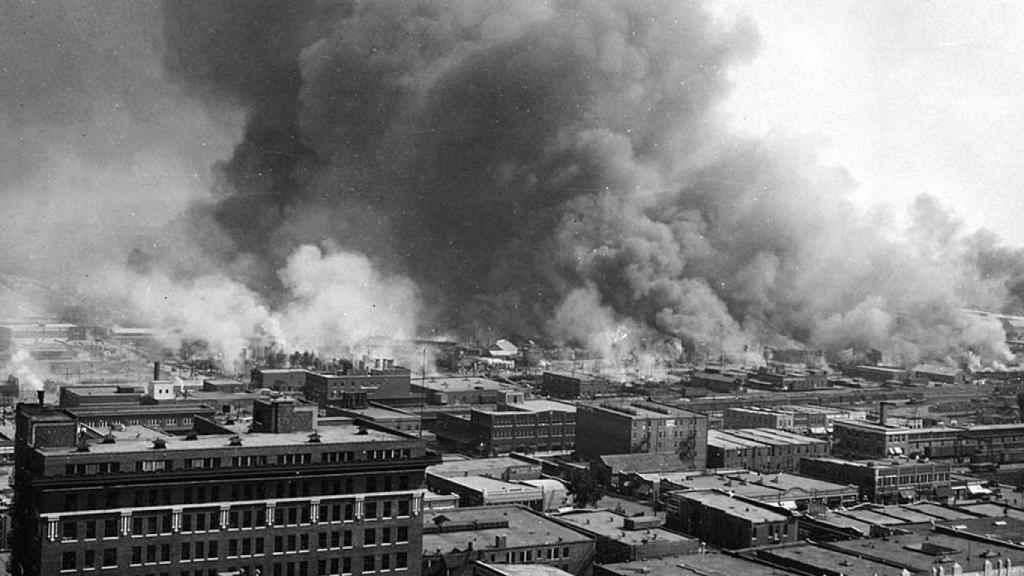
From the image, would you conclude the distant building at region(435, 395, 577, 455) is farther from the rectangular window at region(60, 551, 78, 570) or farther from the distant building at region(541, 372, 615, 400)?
the rectangular window at region(60, 551, 78, 570)

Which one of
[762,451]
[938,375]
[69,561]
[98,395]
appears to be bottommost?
[762,451]

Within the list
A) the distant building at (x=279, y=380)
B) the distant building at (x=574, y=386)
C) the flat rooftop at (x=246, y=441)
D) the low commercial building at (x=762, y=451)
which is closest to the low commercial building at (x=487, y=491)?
the low commercial building at (x=762, y=451)

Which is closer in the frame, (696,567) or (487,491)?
(696,567)

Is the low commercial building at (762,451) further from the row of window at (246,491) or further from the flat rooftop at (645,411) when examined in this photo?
the row of window at (246,491)

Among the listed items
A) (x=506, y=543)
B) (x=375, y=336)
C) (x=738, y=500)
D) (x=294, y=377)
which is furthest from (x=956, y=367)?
(x=506, y=543)

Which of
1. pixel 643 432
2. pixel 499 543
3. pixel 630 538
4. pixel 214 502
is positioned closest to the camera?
pixel 214 502

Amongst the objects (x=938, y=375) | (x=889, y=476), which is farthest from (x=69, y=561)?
(x=938, y=375)

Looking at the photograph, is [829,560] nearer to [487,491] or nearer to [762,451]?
[487,491]

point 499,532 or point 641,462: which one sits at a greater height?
point 641,462
